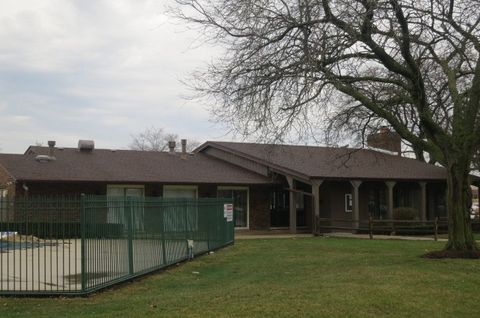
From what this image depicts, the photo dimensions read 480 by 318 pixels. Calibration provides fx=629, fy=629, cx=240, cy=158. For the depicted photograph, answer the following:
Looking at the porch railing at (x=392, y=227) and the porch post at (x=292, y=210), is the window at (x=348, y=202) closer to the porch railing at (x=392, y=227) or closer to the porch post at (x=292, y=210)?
the porch railing at (x=392, y=227)

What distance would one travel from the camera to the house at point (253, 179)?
96.8 feet

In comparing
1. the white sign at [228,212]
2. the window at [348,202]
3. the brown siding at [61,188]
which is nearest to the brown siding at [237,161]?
the window at [348,202]

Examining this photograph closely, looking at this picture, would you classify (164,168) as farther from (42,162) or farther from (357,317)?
(357,317)

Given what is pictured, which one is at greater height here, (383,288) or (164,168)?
(164,168)

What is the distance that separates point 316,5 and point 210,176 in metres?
18.6

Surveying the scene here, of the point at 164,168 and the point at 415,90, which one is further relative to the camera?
the point at 164,168

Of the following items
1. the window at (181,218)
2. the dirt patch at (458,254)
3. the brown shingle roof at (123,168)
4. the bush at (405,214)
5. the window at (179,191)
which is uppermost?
the brown shingle roof at (123,168)

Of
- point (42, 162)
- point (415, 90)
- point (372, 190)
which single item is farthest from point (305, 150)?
point (415, 90)

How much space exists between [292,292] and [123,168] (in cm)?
2236

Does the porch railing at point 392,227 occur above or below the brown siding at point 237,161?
below

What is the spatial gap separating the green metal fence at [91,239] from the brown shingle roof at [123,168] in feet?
40.1

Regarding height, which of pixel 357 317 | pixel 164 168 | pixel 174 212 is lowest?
pixel 357 317

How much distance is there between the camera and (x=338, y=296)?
33.8 feet

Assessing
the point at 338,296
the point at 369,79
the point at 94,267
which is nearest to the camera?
the point at 338,296
